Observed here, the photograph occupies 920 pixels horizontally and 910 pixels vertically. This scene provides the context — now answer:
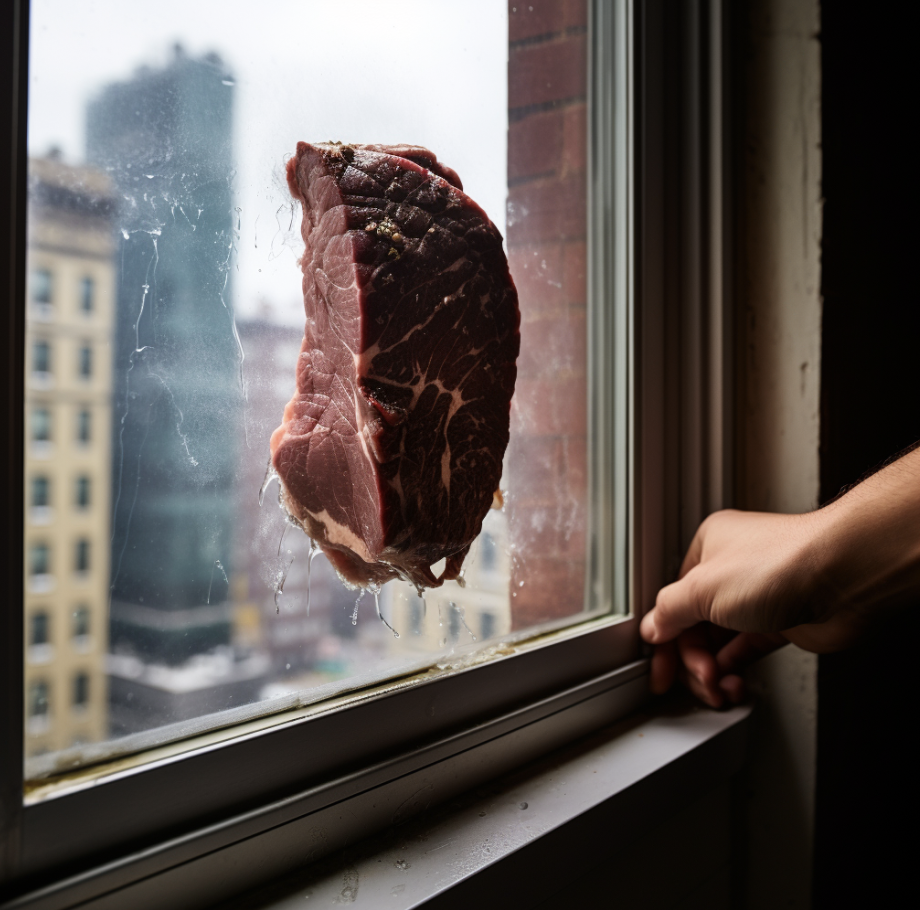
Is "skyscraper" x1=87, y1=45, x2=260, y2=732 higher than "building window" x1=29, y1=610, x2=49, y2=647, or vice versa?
"skyscraper" x1=87, y1=45, x2=260, y2=732

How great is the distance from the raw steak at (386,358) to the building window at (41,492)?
19 centimetres

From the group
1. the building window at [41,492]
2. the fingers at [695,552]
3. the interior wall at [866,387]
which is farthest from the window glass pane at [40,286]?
the interior wall at [866,387]

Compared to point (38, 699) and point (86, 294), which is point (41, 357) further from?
point (38, 699)

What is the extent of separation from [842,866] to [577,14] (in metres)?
1.28


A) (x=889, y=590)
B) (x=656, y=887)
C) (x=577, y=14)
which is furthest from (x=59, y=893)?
(x=577, y=14)

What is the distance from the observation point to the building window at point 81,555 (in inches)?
20.7

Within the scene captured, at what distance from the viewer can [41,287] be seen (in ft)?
1.63

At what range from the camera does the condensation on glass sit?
51cm

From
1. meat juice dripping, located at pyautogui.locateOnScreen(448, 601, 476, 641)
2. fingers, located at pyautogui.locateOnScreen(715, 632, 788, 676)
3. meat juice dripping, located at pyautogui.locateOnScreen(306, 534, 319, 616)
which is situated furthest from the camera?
fingers, located at pyautogui.locateOnScreen(715, 632, 788, 676)

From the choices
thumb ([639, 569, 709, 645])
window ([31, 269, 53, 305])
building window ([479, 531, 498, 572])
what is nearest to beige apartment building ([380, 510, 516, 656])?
building window ([479, 531, 498, 572])

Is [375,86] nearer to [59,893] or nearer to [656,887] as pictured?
[59,893]

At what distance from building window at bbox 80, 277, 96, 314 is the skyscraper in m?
0.02

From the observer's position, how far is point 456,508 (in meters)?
0.70

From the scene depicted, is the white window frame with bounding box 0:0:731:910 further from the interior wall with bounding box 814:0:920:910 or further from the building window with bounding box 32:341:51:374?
the interior wall with bounding box 814:0:920:910
